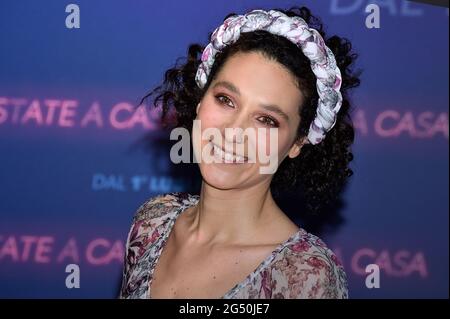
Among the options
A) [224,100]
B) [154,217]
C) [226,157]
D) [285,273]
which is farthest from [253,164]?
[154,217]

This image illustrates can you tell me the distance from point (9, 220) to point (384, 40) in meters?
2.27

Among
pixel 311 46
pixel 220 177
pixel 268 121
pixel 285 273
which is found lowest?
pixel 285 273

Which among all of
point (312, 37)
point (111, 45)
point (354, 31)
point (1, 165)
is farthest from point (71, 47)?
point (312, 37)

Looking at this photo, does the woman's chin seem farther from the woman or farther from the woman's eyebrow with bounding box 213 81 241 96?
the woman's eyebrow with bounding box 213 81 241 96

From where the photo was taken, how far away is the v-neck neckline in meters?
1.78

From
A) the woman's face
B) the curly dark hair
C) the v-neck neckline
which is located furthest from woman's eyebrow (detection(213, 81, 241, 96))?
the v-neck neckline

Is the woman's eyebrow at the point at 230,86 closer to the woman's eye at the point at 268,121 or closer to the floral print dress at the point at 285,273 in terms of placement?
the woman's eye at the point at 268,121

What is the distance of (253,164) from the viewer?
1876 millimetres

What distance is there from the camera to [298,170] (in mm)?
2170

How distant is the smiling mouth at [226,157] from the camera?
1.84 meters

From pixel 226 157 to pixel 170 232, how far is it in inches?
15.2

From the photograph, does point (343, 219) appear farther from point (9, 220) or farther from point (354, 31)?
point (9, 220)

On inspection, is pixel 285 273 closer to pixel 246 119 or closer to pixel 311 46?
pixel 246 119

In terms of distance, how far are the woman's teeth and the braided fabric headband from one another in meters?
0.27
